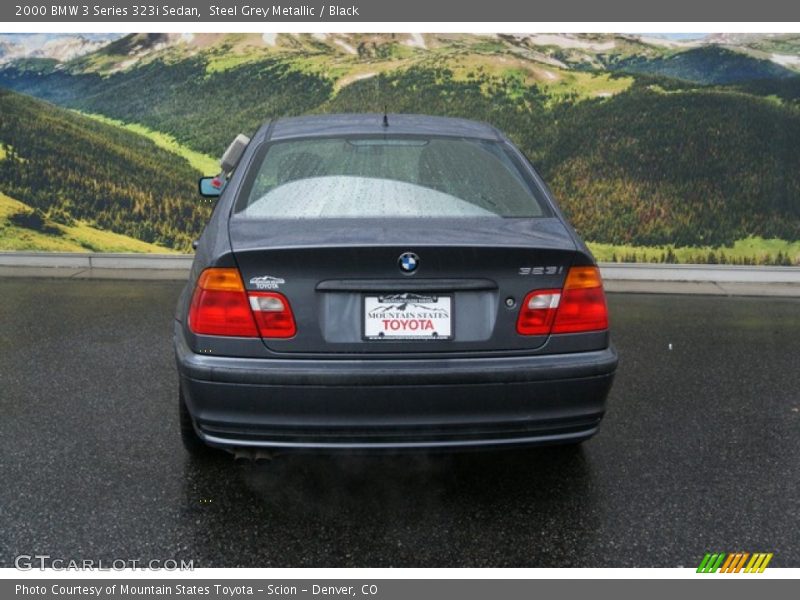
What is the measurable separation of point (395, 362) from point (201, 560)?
95 centimetres

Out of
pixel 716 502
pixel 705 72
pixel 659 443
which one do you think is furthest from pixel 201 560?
pixel 705 72

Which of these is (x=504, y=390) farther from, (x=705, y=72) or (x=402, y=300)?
(x=705, y=72)

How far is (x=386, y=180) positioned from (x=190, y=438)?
1385 mm

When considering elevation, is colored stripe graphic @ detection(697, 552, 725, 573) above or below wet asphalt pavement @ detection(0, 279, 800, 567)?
above

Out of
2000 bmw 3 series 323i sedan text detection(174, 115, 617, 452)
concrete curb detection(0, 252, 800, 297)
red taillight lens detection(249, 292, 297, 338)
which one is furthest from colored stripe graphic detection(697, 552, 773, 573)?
concrete curb detection(0, 252, 800, 297)

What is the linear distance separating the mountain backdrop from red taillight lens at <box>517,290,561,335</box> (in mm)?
6614

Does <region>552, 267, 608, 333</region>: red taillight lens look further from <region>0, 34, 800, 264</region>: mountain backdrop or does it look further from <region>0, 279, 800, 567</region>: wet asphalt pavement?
<region>0, 34, 800, 264</region>: mountain backdrop

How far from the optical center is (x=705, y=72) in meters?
9.91

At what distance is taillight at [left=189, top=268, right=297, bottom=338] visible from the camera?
3.10m

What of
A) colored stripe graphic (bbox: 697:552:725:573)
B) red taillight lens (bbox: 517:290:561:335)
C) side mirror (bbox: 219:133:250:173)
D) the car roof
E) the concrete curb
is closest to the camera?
colored stripe graphic (bbox: 697:552:725:573)

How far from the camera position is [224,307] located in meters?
3.15

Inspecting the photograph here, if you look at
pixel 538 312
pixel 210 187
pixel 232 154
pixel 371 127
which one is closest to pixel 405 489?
pixel 538 312

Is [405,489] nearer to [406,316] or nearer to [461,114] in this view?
[406,316]

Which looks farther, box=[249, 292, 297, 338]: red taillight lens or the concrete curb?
the concrete curb
